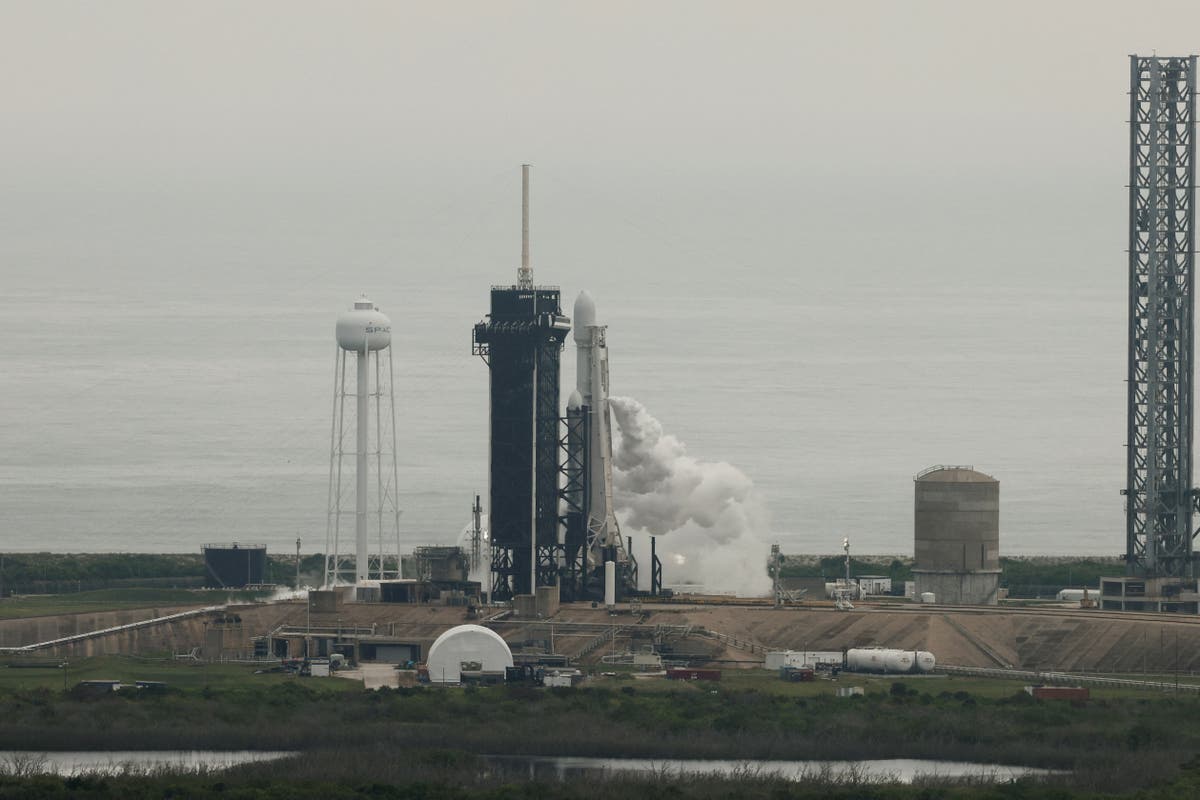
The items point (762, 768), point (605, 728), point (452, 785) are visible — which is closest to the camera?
point (452, 785)

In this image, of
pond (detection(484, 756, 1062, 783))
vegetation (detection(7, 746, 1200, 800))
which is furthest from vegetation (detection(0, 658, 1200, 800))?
pond (detection(484, 756, 1062, 783))

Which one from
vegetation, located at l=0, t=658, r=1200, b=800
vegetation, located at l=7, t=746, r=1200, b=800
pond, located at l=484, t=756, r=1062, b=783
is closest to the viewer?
vegetation, located at l=7, t=746, r=1200, b=800

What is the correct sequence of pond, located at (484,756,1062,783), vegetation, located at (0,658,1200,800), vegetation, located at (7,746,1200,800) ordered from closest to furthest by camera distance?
vegetation, located at (7,746,1200,800) → vegetation, located at (0,658,1200,800) → pond, located at (484,756,1062,783)

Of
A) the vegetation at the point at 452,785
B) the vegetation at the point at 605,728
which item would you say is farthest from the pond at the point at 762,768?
the vegetation at the point at 452,785

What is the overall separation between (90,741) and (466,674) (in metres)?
27.8

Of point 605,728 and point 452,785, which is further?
point 605,728

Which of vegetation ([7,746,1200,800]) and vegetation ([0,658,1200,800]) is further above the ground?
vegetation ([0,658,1200,800])

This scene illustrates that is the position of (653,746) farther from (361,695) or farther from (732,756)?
(361,695)

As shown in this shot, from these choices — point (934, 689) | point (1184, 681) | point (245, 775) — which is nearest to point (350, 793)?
point (245, 775)

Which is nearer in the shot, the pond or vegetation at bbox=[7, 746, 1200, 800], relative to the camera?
vegetation at bbox=[7, 746, 1200, 800]

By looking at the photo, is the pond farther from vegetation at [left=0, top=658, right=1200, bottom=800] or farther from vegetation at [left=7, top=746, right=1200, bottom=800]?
vegetation at [left=7, top=746, right=1200, bottom=800]

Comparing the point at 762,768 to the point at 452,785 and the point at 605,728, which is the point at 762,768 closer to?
the point at 605,728

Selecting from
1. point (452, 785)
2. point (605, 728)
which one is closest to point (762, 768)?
point (605, 728)

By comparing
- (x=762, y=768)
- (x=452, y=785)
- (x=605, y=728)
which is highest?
(x=605, y=728)
